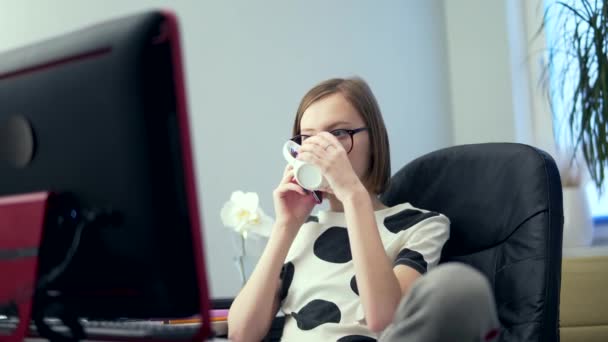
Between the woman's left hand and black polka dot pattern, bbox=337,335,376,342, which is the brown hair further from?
black polka dot pattern, bbox=337,335,376,342

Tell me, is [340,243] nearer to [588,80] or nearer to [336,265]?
[336,265]

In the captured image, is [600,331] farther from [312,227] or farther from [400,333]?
[400,333]

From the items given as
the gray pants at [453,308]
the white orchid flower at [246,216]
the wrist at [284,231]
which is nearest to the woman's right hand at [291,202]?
the wrist at [284,231]

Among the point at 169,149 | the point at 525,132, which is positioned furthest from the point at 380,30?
the point at 169,149

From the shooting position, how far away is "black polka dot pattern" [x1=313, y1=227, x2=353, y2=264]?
1.53 m

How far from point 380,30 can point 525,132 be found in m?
0.63

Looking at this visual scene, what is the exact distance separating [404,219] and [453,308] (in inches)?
28.0

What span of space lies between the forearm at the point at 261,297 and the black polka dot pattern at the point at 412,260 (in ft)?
0.72

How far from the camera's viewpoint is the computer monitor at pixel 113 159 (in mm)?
691

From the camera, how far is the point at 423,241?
1466 mm

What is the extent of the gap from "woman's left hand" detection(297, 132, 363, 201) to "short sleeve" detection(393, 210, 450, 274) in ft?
0.53

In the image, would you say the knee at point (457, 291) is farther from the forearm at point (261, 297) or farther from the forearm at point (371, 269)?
the forearm at point (261, 297)

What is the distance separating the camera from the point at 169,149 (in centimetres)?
69

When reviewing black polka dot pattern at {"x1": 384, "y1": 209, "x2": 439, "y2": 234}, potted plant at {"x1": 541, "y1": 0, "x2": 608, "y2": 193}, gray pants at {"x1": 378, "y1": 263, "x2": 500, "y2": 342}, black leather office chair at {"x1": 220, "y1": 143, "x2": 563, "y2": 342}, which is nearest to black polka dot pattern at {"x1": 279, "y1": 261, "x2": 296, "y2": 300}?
black leather office chair at {"x1": 220, "y1": 143, "x2": 563, "y2": 342}
